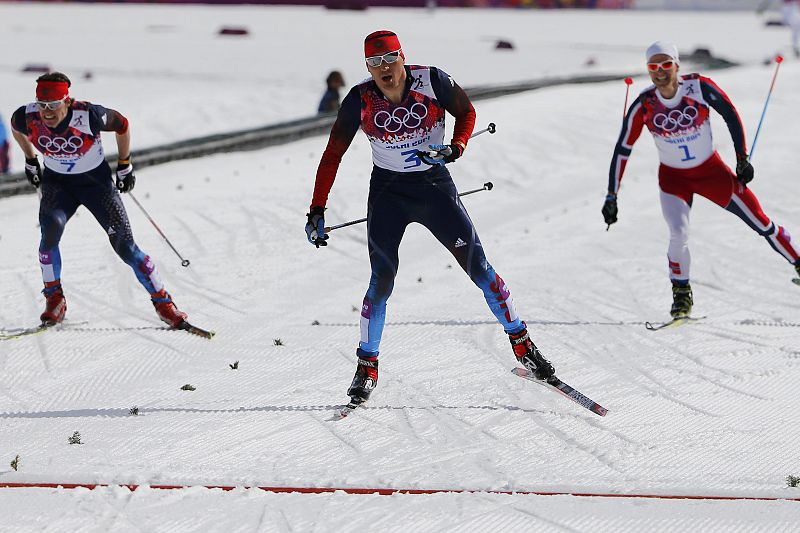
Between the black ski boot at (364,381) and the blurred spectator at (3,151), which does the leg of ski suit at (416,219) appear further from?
the blurred spectator at (3,151)

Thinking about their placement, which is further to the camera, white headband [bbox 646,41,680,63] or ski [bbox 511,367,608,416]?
white headband [bbox 646,41,680,63]

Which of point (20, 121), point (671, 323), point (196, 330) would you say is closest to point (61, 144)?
point (20, 121)

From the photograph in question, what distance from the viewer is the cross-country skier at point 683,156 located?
8500 mm

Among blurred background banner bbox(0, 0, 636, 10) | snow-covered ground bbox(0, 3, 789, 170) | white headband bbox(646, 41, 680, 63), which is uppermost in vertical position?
white headband bbox(646, 41, 680, 63)

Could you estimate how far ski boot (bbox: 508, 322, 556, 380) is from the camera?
7.01 m

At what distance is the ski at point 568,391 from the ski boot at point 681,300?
7.26 ft

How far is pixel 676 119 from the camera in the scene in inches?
339

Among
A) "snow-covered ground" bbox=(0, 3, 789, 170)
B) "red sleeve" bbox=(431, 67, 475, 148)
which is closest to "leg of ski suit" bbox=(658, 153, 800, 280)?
"red sleeve" bbox=(431, 67, 475, 148)

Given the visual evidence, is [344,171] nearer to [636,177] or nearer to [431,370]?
[636,177]

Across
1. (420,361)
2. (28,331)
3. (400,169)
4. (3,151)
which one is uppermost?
(400,169)

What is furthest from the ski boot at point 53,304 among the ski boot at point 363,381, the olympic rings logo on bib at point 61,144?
the ski boot at point 363,381

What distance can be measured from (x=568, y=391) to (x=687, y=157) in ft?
9.29

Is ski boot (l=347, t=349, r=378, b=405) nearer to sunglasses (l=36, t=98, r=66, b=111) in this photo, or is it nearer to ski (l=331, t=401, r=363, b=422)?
ski (l=331, t=401, r=363, b=422)

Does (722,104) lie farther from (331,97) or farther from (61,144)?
(331,97)
